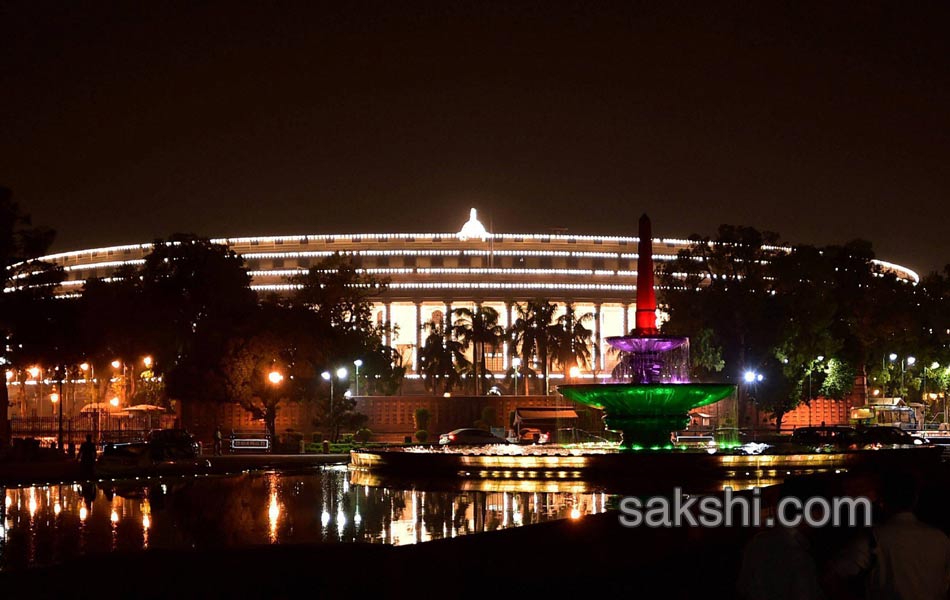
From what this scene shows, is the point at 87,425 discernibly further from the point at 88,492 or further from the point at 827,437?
the point at 88,492

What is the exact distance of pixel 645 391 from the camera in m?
28.2

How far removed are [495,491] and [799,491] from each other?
623 inches

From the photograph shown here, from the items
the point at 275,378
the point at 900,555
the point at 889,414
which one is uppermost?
the point at 900,555

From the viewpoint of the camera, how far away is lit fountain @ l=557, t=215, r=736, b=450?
92.7 feet

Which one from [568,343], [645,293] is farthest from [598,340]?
[645,293]

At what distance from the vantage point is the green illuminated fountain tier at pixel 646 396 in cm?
2820

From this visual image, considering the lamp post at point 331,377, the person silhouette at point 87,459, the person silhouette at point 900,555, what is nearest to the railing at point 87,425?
the lamp post at point 331,377

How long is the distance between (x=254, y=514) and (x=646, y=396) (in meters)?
11.5

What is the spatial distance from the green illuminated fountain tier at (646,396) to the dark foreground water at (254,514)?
4844mm

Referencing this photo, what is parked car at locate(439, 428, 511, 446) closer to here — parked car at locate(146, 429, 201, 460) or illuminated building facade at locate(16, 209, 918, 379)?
parked car at locate(146, 429, 201, 460)

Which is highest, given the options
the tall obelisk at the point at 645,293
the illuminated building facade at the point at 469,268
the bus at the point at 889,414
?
the illuminated building facade at the point at 469,268

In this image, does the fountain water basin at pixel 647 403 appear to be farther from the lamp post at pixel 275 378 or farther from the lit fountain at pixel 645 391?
the lamp post at pixel 275 378

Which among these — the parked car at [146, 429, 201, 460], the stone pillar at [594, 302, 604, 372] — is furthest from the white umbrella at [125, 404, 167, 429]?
the stone pillar at [594, 302, 604, 372]

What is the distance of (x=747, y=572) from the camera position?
6.77m
